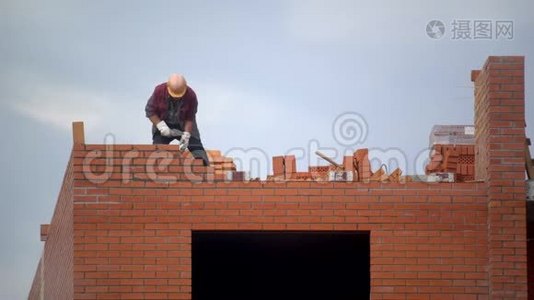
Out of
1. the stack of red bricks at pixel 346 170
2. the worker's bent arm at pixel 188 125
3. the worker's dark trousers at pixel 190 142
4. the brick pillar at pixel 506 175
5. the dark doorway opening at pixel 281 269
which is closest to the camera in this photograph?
the brick pillar at pixel 506 175

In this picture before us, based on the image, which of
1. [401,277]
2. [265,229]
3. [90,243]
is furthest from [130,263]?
[401,277]

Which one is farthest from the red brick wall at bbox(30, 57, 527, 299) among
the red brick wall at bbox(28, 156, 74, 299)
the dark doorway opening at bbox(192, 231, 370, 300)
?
the dark doorway opening at bbox(192, 231, 370, 300)

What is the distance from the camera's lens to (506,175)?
530 inches

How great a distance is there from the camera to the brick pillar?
→ 43.5 ft

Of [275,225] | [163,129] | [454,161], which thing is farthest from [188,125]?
[454,161]

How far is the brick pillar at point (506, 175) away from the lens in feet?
43.5

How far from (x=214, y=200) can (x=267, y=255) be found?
4.46 m

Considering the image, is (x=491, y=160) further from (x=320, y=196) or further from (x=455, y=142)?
(x=455, y=142)

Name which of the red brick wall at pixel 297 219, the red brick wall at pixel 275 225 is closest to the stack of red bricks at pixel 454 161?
the red brick wall at pixel 297 219

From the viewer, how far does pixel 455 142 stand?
57.2 feet

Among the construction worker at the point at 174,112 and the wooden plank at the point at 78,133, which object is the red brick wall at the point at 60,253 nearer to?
the wooden plank at the point at 78,133

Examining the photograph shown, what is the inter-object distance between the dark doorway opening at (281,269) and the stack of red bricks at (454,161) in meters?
1.54

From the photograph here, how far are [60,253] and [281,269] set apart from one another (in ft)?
12.6

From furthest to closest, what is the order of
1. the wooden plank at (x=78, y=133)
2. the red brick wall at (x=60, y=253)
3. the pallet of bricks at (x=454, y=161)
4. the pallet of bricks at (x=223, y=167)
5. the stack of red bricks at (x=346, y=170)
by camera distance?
1. the pallet of bricks at (x=454, y=161)
2. the stack of red bricks at (x=346, y=170)
3. the red brick wall at (x=60, y=253)
4. the pallet of bricks at (x=223, y=167)
5. the wooden plank at (x=78, y=133)
